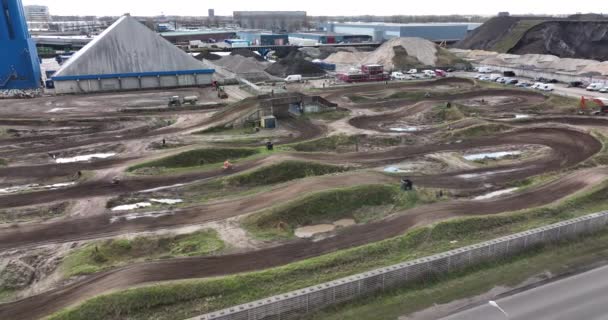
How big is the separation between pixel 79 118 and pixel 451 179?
41.7 m

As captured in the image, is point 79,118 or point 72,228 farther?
point 79,118

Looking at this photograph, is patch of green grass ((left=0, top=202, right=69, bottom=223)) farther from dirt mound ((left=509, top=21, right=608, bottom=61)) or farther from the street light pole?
dirt mound ((left=509, top=21, right=608, bottom=61))

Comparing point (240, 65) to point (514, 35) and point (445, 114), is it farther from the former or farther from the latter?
point (514, 35)

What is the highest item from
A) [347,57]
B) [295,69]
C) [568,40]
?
[568,40]

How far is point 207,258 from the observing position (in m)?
18.5

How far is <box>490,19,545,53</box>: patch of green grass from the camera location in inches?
3959

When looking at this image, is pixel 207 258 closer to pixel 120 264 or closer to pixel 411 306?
pixel 120 264

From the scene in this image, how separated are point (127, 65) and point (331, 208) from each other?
54.6m

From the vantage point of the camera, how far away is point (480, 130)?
41.1m

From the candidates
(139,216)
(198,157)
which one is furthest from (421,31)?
(139,216)

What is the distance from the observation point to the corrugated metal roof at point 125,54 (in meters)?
64.2

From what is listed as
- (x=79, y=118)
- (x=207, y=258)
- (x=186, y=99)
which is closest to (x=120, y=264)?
(x=207, y=258)

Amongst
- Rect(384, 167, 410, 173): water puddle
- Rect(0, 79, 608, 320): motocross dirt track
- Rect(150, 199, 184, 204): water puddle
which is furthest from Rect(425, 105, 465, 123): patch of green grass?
Rect(150, 199, 184, 204): water puddle

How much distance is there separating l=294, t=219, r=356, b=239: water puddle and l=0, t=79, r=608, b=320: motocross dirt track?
4.46 ft
